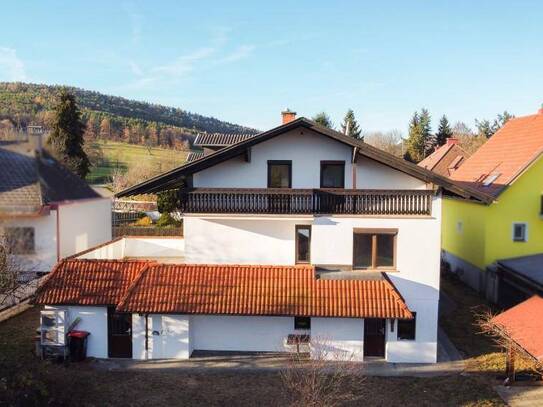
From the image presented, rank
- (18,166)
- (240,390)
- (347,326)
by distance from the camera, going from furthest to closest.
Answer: (347,326) → (240,390) → (18,166)

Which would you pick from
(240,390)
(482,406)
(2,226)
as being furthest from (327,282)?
(2,226)

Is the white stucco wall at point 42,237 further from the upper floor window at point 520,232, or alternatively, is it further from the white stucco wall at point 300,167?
the upper floor window at point 520,232

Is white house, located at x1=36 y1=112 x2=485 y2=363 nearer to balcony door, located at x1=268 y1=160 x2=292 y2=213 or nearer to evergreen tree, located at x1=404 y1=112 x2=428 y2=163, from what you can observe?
balcony door, located at x1=268 y1=160 x2=292 y2=213

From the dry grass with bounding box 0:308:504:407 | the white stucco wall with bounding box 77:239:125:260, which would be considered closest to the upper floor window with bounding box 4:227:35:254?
the dry grass with bounding box 0:308:504:407

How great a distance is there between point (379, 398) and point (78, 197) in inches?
538

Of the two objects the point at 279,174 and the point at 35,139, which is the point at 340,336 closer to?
the point at 279,174

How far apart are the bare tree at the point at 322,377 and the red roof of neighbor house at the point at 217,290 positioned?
1.62 metres

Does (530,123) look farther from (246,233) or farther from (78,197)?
(78,197)

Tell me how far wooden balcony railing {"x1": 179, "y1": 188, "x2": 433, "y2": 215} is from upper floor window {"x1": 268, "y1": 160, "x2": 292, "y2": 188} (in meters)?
1.10

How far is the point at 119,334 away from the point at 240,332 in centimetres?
443

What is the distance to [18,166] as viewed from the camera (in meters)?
2.61

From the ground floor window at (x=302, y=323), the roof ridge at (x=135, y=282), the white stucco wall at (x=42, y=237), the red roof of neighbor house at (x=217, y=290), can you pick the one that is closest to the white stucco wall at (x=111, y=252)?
the red roof of neighbor house at (x=217, y=290)

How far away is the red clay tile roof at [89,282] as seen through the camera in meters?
17.1

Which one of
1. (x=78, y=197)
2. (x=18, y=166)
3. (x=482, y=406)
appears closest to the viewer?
(x=18, y=166)
